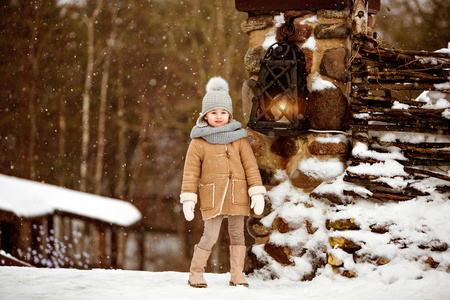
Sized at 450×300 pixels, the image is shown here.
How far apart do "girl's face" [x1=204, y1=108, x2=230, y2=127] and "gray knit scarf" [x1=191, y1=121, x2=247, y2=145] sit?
0.07m

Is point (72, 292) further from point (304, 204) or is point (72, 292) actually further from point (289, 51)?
point (289, 51)

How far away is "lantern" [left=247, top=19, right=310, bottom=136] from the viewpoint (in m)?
3.20

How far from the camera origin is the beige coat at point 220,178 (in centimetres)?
320

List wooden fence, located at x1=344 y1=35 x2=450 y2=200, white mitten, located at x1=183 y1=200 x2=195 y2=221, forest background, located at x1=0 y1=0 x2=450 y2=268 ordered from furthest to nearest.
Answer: forest background, located at x1=0 y1=0 x2=450 y2=268, white mitten, located at x1=183 y1=200 x2=195 y2=221, wooden fence, located at x1=344 y1=35 x2=450 y2=200

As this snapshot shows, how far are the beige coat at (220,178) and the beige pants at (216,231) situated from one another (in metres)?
0.10

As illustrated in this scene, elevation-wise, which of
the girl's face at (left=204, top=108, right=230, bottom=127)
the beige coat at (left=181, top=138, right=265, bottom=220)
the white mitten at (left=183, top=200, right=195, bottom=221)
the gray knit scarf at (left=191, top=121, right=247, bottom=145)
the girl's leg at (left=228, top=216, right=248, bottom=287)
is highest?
the girl's face at (left=204, top=108, right=230, bottom=127)

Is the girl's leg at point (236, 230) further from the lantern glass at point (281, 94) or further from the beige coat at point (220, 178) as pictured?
the lantern glass at point (281, 94)

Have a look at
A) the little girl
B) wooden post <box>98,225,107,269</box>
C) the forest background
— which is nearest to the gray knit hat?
the little girl

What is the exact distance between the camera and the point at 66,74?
38.4 ft

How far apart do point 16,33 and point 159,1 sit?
143 inches

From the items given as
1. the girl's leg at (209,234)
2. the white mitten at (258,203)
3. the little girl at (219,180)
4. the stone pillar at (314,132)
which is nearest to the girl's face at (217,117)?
the little girl at (219,180)

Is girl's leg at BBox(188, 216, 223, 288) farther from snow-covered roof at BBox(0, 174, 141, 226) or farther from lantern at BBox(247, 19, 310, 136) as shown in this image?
snow-covered roof at BBox(0, 174, 141, 226)

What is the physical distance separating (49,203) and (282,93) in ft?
22.7

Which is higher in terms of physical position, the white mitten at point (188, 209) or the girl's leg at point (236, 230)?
the white mitten at point (188, 209)
